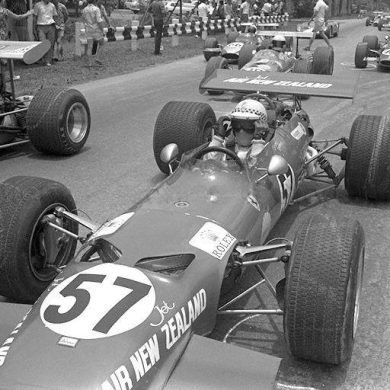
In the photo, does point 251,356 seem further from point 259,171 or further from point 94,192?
point 94,192

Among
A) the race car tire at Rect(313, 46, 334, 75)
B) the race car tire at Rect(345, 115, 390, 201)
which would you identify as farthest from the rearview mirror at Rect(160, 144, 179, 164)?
the race car tire at Rect(313, 46, 334, 75)

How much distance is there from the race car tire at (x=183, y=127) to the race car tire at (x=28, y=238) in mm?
2153

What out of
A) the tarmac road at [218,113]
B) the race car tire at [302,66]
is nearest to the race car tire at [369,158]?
the tarmac road at [218,113]

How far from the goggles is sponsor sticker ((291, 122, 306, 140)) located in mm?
820

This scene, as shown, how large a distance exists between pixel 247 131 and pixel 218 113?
18.6ft

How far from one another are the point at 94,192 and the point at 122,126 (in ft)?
10.8

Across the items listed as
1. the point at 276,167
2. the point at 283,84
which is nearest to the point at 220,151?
the point at 276,167

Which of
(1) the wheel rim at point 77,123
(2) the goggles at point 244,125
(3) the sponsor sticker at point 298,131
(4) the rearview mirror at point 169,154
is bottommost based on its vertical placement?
(1) the wheel rim at point 77,123

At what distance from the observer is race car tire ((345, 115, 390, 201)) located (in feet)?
18.5

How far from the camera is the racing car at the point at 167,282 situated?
2.63 metres

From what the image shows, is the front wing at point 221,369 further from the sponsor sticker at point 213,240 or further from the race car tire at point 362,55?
the race car tire at point 362,55

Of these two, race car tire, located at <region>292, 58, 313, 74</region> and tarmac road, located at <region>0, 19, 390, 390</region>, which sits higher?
race car tire, located at <region>292, 58, 313, 74</region>

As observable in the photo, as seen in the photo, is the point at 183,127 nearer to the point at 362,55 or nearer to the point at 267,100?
the point at 267,100

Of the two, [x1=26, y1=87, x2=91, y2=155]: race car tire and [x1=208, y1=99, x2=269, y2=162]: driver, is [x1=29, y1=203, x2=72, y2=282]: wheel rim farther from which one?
[x1=26, y1=87, x2=91, y2=155]: race car tire
